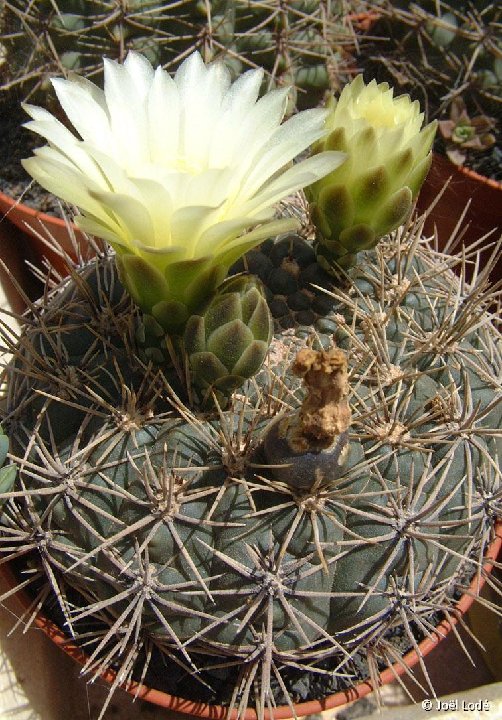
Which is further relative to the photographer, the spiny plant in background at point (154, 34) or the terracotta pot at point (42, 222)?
the terracotta pot at point (42, 222)

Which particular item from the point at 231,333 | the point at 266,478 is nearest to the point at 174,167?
the point at 231,333

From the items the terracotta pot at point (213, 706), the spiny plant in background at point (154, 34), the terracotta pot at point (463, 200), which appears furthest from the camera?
the terracotta pot at point (463, 200)

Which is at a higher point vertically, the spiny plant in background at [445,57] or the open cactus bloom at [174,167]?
the open cactus bloom at [174,167]

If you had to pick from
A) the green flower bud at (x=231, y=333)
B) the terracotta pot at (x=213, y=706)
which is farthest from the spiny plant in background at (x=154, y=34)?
the terracotta pot at (x=213, y=706)

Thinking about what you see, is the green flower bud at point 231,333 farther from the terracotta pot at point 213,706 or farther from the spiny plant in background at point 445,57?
the spiny plant in background at point 445,57
